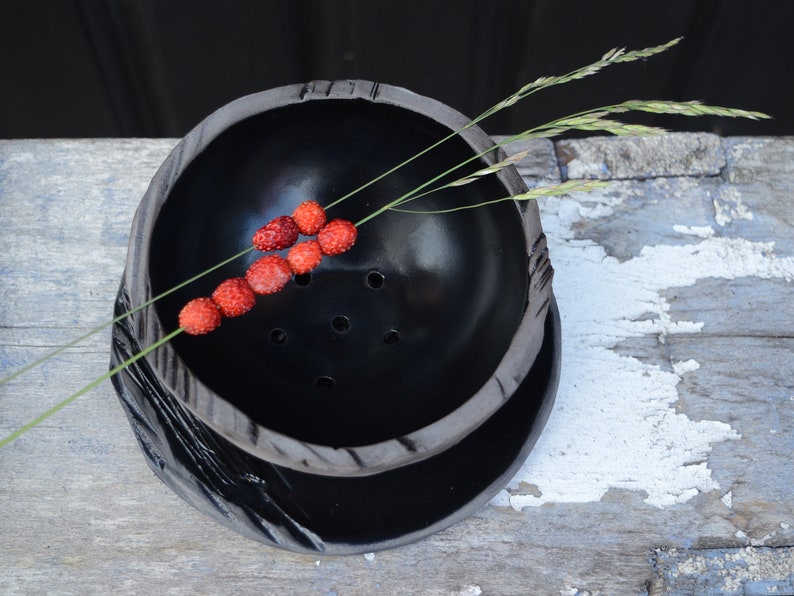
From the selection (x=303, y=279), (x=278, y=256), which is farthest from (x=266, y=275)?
(x=303, y=279)

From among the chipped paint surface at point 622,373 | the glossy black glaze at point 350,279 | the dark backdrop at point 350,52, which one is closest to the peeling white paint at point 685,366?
the chipped paint surface at point 622,373

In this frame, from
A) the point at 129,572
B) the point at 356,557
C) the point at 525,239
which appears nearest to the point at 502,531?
the point at 356,557

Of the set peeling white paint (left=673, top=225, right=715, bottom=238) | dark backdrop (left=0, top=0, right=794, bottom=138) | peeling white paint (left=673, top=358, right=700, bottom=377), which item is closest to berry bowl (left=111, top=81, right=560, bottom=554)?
peeling white paint (left=673, top=358, right=700, bottom=377)

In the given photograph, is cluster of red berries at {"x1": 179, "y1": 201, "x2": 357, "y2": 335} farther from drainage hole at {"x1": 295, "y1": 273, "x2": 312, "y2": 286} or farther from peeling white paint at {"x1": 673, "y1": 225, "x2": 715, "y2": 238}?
peeling white paint at {"x1": 673, "y1": 225, "x2": 715, "y2": 238}

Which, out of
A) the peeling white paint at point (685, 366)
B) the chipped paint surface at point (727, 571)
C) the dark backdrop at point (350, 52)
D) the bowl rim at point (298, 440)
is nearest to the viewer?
the bowl rim at point (298, 440)

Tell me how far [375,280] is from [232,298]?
0.27 metres

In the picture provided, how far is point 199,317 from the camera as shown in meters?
0.95

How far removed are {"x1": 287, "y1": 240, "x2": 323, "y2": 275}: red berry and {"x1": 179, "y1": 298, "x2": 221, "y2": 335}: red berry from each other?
14cm

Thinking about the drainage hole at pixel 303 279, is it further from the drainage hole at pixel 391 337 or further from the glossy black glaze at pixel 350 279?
the drainage hole at pixel 391 337

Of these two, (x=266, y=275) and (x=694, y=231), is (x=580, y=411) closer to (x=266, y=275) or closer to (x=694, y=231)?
(x=694, y=231)

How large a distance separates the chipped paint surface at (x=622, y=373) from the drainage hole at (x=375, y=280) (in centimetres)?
31

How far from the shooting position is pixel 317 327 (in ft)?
3.83

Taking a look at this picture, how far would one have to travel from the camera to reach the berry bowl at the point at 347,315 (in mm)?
1008

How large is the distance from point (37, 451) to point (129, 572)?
0.24 meters
